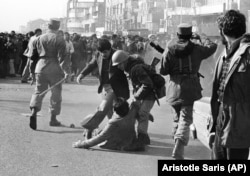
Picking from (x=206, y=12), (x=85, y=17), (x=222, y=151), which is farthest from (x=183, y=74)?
(x=85, y=17)

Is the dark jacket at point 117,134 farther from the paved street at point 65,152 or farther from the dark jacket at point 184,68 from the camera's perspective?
the dark jacket at point 184,68

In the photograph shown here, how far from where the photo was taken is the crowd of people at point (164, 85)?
4082mm

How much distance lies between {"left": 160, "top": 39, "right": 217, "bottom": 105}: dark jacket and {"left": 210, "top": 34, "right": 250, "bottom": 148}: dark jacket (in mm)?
2620

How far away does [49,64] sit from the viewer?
9258mm

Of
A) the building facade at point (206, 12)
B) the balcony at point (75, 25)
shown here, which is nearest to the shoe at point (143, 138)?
the building facade at point (206, 12)

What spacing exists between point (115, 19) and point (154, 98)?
8663 centimetres

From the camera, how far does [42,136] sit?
8469 mm

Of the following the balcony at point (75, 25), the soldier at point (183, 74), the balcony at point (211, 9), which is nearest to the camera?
the soldier at point (183, 74)


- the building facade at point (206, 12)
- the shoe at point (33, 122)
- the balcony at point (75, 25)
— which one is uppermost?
the building facade at point (206, 12)

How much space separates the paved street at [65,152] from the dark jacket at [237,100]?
218cm

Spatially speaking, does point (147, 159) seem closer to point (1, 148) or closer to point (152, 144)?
point (152, 144)

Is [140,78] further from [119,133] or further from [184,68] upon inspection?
[184,68]

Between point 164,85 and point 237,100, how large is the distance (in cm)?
374

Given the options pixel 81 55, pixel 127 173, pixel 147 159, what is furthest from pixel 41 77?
pixel 81 55
